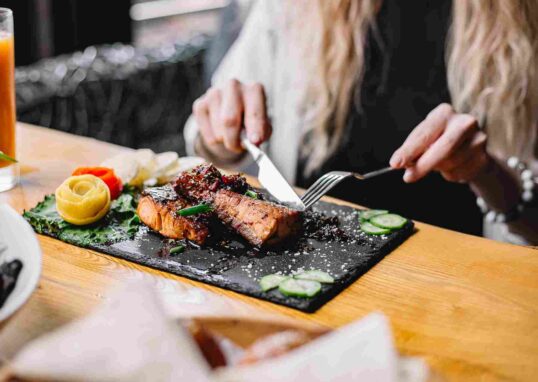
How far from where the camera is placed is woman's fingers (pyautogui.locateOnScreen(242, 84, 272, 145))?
185 cm

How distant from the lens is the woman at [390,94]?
6.82 feet

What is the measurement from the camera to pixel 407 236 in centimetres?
154

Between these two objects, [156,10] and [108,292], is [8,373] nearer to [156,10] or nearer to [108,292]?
[108,292]

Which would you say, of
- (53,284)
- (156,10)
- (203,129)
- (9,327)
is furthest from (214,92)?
(156,10)

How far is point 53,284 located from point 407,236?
0.71m

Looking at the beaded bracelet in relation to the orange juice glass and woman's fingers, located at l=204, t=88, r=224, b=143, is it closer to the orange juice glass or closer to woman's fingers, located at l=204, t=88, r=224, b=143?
woman's fingers, located at l=204, t=88, r=224, b=143

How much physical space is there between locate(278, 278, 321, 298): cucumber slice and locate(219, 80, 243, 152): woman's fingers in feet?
2.22

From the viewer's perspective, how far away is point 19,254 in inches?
41.4

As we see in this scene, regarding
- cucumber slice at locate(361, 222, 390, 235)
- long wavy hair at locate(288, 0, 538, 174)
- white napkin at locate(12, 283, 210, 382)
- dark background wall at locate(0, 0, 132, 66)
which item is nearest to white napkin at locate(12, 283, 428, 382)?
white napkin at locate(12, 283, 210, 382)

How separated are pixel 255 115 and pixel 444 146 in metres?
0.47

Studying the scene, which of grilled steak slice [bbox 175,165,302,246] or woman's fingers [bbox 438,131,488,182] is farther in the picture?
woman's fingers [bbox 438,131,488,182]

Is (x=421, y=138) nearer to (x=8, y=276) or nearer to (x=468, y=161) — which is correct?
(x=468, y=161)

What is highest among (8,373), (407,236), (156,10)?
(8,373)

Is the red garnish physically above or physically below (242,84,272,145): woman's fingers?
below
